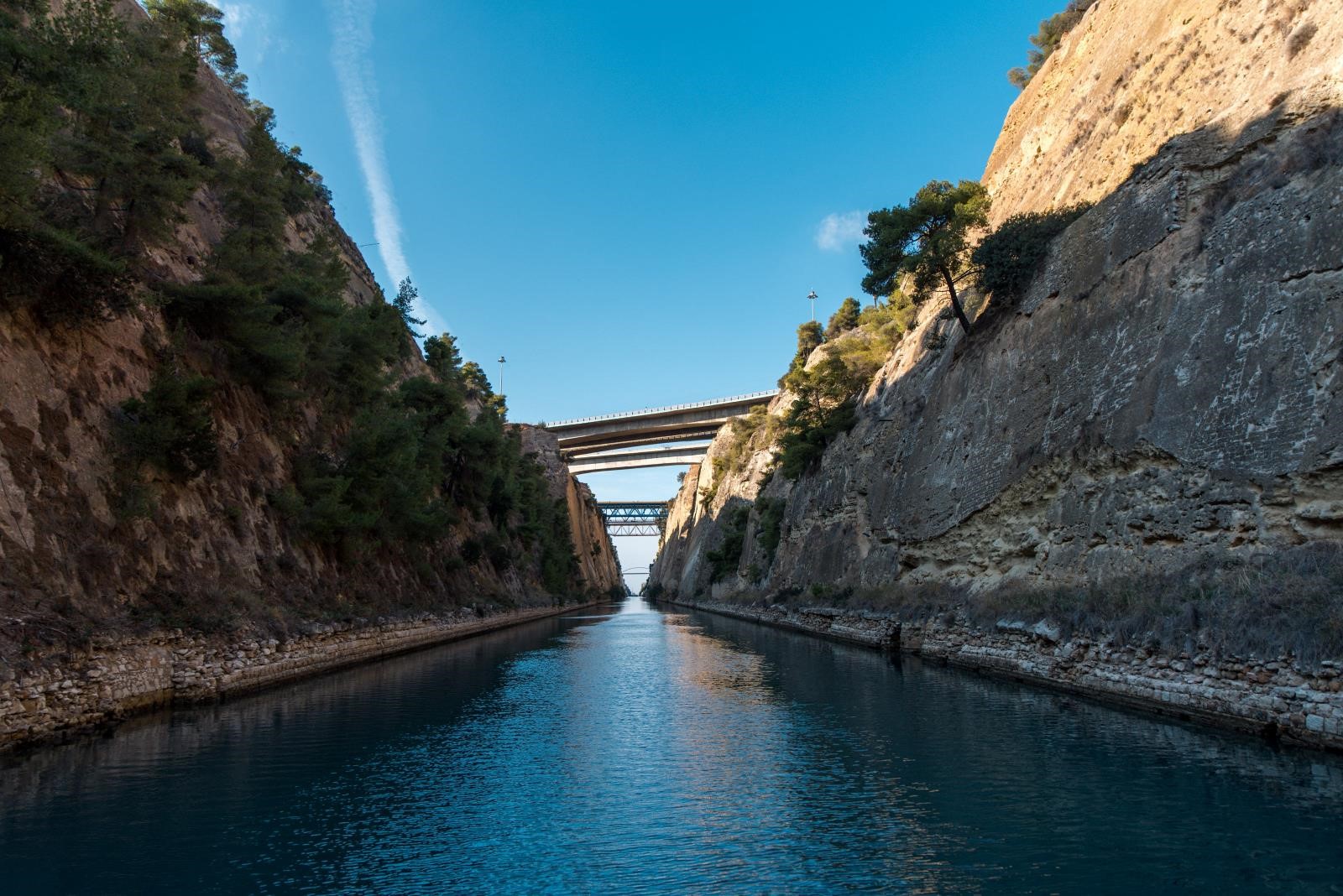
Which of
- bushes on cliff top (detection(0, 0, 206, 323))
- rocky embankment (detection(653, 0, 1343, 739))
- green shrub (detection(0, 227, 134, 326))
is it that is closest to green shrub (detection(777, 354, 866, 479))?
rocky embankment (detection(653, 0, 1343, 739))

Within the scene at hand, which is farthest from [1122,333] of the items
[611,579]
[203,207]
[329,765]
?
[611,579]

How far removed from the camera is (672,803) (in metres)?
9.12

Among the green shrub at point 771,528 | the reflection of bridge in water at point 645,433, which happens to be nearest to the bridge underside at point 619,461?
the reflection of bridge in water at point 645,433

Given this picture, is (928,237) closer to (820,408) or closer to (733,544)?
(820,408)

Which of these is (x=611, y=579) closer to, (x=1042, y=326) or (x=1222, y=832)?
(x=1042, y=326)

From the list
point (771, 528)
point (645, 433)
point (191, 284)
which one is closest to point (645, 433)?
point (645, 433)

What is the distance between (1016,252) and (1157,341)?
8863 mm

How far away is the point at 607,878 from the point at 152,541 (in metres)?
15.1

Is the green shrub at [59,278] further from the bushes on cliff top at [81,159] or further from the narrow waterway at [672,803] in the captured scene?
the narrow waterway at [672,803]

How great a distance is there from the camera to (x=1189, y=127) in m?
20.5

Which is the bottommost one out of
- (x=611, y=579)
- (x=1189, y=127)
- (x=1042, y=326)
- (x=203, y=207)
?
(x=611, y=579)

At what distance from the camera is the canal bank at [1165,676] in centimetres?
1051

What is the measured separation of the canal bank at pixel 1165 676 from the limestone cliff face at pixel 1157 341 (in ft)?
6.76

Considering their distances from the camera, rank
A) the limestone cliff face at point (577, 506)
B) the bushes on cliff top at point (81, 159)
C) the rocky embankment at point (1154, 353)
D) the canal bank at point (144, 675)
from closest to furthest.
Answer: the canal bank at point (144, 675)
the bushes on cliff top at point (81, 159)
the rocky embankment at point (1154, 353)
the limestone cliff face at point (577, 506)
